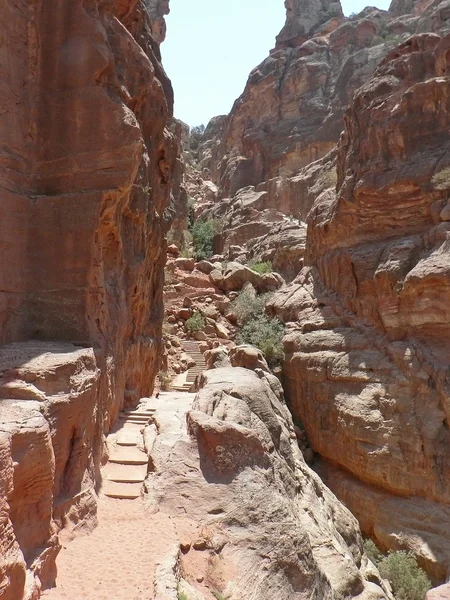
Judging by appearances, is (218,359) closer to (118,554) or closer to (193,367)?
(193,367)

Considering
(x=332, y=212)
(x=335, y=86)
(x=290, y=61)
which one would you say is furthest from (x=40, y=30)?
(x=290, y=61)

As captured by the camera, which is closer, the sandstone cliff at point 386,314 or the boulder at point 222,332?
the sandstone cliff at point 386,314

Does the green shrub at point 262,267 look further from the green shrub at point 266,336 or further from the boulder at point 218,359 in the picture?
the boulder at point 218,359

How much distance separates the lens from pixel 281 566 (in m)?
5.55

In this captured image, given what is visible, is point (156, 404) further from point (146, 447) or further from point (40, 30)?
point (40, 30)

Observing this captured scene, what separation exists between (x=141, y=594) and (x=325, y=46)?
154 ft

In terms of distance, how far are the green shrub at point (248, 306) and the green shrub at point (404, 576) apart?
1219cm

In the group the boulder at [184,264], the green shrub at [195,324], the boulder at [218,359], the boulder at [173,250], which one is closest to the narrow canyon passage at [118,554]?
the boulder at [218,359]

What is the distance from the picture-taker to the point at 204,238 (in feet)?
118

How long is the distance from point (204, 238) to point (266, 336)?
17987mm

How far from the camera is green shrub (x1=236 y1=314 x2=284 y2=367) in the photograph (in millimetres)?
18469

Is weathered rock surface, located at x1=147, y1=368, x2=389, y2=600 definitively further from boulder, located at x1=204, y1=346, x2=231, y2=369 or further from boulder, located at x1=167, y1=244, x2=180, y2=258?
boulder, located at x1=167, y1=244, x2=180, y2=258

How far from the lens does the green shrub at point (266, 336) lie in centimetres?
1847

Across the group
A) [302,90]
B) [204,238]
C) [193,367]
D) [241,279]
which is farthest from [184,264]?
[302,90]
